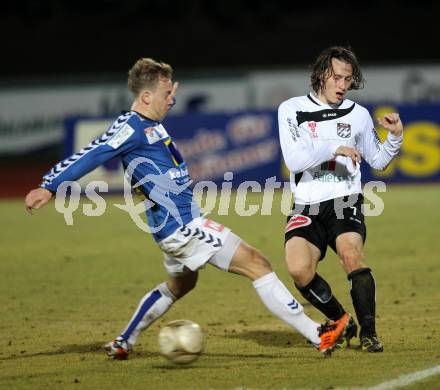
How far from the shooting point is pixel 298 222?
704cm

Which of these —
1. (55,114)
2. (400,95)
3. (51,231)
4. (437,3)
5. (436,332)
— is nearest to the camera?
(436,332)

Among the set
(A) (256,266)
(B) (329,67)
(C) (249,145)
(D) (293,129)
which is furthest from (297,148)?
(C) (249,145)

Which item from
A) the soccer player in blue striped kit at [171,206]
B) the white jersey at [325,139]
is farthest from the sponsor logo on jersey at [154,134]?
the white jersey at [325,139]

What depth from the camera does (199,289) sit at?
33.5ft

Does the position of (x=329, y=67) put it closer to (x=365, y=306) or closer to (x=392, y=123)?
(x=392, y=123)

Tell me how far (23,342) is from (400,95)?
1779cm

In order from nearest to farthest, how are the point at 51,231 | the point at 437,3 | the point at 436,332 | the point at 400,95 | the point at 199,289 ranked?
the point at 436,332, the point at 199,289, the point at 51,231, the point at 400,95, the point at 437,3

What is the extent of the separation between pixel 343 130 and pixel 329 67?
485 mm

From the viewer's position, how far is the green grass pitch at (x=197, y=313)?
616cm

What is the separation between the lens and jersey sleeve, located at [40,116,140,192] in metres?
6.07

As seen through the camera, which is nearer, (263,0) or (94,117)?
(94,117)

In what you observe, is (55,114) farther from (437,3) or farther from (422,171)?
(437,3)

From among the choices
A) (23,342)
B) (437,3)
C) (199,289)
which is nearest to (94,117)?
(199,289)

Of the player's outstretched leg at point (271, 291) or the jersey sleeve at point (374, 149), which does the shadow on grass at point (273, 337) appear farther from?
the jersey sleeve at point (374, 149)
